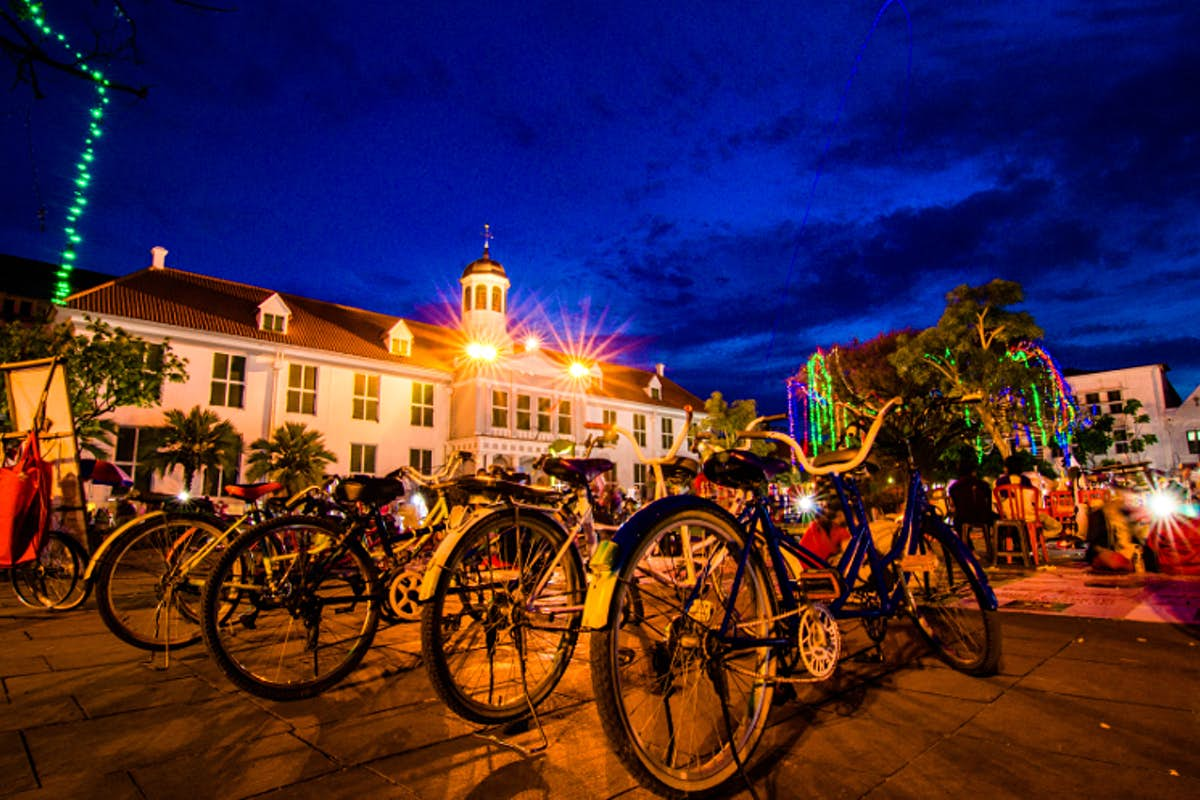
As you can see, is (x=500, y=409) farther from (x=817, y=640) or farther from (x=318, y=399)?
(x=817, y=640)

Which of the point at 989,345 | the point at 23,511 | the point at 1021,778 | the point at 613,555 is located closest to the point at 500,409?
the point at 989,345

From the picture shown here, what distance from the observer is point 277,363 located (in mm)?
24094

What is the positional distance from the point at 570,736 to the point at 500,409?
28221mm

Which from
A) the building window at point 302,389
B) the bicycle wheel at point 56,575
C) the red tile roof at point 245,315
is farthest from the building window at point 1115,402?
the bicycle wheel at point 56,575

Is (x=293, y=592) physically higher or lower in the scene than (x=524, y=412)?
lower

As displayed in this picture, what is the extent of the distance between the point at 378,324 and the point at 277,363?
8374 mm

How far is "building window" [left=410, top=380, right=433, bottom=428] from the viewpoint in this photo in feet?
93.5

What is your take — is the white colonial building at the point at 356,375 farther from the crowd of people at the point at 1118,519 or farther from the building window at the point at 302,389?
the crowd of people at the point at 1118,519

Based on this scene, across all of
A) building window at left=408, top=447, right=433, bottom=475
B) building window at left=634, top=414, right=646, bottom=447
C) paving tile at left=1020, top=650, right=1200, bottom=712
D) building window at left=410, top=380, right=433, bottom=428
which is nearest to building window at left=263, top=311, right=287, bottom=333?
→ building window at left=410, top=380, right=433, bottom=428

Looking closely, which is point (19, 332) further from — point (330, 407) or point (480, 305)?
point (480, 305)

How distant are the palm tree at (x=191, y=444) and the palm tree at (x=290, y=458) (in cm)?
116

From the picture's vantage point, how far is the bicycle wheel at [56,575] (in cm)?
569

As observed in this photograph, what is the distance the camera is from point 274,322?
2566 cm

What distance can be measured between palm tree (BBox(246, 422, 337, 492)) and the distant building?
223ft
